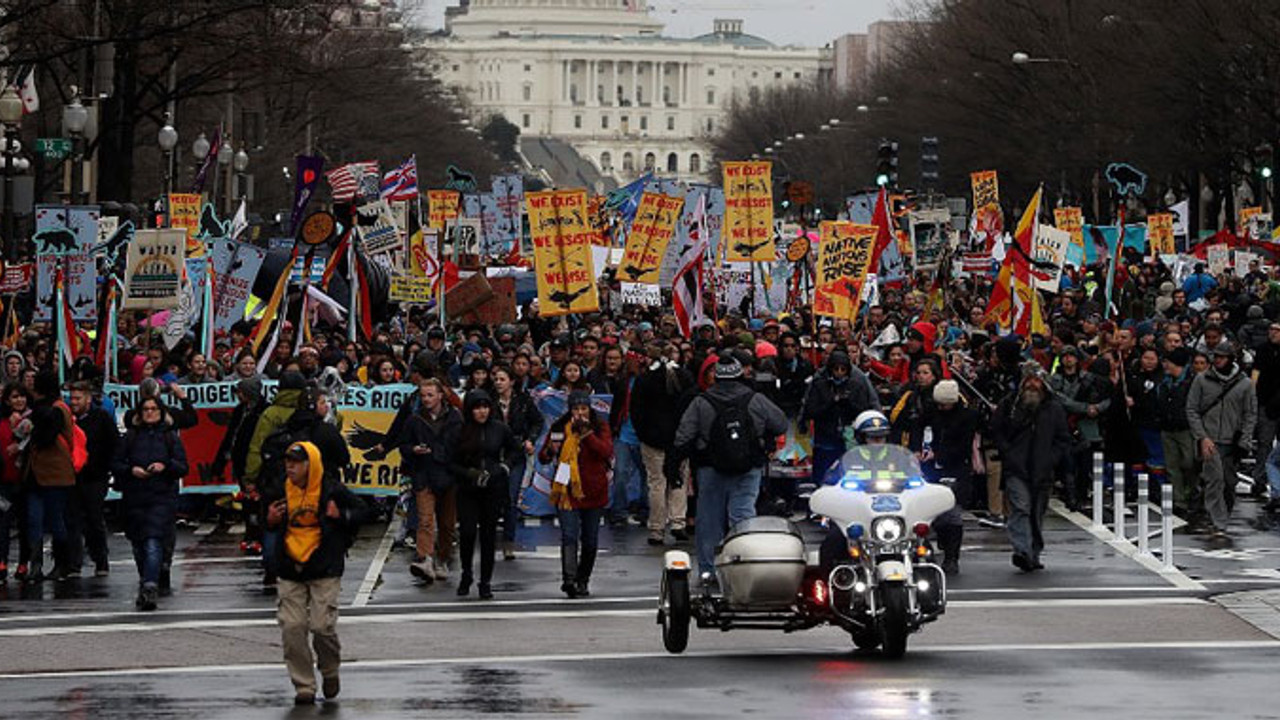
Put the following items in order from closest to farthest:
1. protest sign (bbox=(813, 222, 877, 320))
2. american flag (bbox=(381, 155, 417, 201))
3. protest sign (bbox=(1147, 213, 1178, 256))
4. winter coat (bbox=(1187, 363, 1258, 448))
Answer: winter coat (bbox=(1187, 363, 1258, 448)) < protest sign (bbox=(813, 222, 877, 320)) < american flag (bbox=(381, 155, 417, 201)) < protest sign (bbox=(1147, 213, 1178, 256))

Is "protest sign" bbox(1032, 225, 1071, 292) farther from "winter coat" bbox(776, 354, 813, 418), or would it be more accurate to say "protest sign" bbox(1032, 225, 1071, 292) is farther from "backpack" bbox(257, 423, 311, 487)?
"backpack" bbox(257, 423, 311, 487)

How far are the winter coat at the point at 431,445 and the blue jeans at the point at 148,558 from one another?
6.16ft

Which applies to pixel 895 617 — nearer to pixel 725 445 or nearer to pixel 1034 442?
pixel 725 445

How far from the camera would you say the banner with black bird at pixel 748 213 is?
36750 millimetres

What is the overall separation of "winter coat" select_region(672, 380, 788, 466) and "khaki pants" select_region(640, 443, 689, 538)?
3.81 m

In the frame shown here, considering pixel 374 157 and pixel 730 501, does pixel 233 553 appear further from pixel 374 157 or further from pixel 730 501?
pixel 374 157

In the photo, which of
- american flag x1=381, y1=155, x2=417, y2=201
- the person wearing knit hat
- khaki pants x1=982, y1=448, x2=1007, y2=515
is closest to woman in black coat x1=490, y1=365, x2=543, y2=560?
khaki pants x1=982, y1=448, x2=1007, y2=515

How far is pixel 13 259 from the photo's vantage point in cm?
3959

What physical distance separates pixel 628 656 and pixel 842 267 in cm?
1664

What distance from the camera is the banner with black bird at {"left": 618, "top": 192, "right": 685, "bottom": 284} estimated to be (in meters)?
34.1

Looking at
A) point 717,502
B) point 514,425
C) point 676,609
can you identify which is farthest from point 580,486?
point 676,609

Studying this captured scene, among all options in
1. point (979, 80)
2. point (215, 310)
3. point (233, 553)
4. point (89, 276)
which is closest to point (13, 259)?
point (215, 310)

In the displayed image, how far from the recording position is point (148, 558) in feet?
67.7

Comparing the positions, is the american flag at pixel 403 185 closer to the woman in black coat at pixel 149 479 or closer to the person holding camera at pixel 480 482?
the woman in black coat at pixel 149 479
